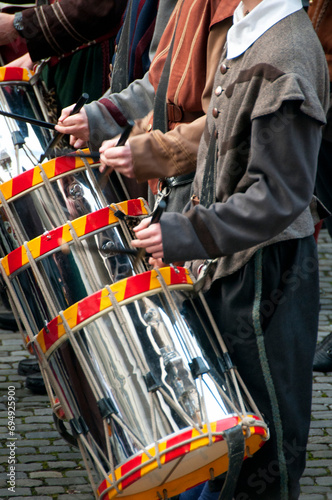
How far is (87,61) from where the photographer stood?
11.0 feet

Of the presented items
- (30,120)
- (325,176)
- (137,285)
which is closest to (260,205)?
(137,285)

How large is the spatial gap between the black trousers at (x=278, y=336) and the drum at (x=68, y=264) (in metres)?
0.30

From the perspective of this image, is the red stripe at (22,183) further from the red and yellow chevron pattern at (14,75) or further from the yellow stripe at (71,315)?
the red and yellow chevron pattern at (14,75)

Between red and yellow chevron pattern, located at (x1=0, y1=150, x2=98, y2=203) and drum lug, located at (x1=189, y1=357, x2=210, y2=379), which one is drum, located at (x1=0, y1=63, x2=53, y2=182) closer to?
red and yellow chevron pattern, located at (x1=0, y1=150, x2=98, y2=203)

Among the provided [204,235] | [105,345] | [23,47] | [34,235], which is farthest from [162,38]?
[23,47]

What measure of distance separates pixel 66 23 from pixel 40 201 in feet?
4.35

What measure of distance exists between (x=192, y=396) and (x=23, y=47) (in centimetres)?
257

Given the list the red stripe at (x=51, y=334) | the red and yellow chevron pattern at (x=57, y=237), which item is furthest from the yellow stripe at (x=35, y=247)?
the red stripe at (x=51, y=334)

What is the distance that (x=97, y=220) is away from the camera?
2.02 metres

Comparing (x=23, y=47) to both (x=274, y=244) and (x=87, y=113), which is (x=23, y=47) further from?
(x=274, y=244)

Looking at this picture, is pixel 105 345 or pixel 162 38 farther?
pixel 162 38

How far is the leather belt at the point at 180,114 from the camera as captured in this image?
2.20 m

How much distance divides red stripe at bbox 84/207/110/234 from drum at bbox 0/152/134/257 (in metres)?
0.16

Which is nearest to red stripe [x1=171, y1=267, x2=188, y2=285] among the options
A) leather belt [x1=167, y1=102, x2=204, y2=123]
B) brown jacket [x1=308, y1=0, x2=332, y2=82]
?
leather belt [x1=167, y1=102, x2=204, y2=123]
